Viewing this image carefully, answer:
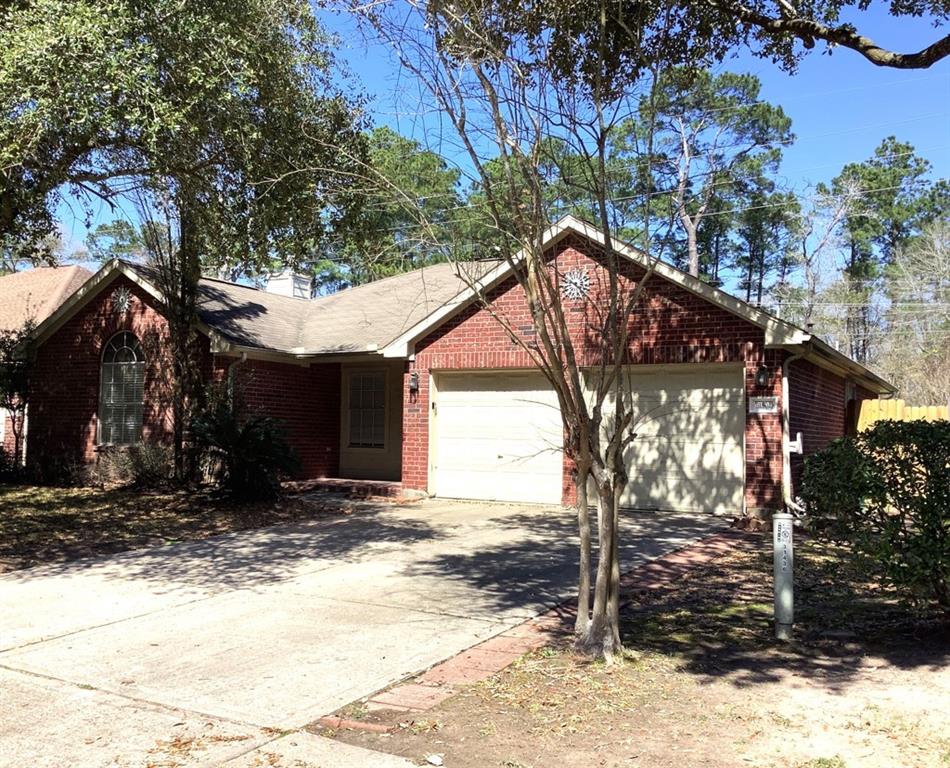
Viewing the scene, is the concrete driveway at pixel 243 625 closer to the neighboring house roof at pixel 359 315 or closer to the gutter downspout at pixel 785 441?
the gutter downspout at pixel 785 441

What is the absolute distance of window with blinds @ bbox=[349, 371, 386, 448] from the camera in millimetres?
18031

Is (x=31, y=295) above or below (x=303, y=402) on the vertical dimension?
above

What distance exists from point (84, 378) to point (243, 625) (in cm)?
1340

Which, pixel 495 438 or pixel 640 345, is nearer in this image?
pixel 640 345

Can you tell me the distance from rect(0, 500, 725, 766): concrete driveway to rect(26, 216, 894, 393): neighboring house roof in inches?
146

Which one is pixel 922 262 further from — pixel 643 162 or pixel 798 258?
pixel 643 162

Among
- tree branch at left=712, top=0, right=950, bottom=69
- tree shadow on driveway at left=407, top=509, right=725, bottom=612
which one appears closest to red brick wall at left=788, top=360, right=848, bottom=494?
tree shadow on driveway at left=407, top=509, right=725, bottom=612

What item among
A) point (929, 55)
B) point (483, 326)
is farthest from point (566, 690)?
A: point (483, 326)

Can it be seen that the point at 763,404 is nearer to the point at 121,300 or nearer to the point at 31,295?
the point at 121,300

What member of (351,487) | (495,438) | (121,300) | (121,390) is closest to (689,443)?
(495,438)

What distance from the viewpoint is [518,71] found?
17.9 ft

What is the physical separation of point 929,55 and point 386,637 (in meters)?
6.90

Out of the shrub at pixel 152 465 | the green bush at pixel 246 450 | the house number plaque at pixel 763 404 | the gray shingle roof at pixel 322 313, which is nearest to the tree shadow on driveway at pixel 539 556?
the house number plaque at pixel 763 404

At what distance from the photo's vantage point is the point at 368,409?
18.2 metres
